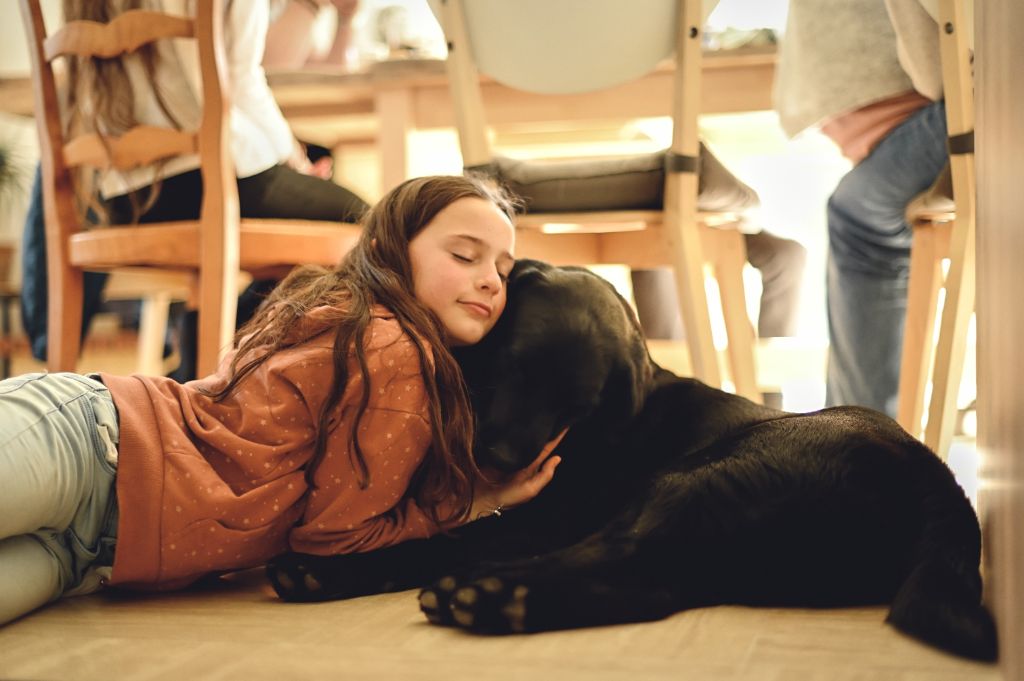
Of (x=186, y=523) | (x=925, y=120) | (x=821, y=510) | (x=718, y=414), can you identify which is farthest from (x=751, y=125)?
(x=186, y=523)

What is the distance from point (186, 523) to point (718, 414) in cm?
62

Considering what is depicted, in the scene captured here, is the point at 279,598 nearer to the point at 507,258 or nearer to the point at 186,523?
the point at 186,523

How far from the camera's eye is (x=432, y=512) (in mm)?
1201

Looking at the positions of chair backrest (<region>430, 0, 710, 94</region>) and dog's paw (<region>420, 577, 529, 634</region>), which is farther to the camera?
chair backrest (<region>430, 0, 710, 94</region>)

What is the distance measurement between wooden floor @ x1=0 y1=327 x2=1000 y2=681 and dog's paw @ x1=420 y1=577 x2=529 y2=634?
0.01 m

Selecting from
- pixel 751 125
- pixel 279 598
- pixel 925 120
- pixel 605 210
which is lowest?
pixel 279 598

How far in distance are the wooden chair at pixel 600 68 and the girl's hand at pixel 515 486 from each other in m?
0.64

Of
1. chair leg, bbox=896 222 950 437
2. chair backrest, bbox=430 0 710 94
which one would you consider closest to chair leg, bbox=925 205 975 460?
chair leg, bbox=896 222 950 437

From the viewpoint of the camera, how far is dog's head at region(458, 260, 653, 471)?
117cm

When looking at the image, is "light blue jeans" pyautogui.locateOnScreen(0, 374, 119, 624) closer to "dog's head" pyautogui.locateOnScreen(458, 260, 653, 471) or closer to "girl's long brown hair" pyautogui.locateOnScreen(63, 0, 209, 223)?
"dog's head" pyautogui.locateOnScreen(458, 260, 653, 471)

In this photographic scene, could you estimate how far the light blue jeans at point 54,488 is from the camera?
3.36ft

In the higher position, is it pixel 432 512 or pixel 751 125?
pixel 751 125

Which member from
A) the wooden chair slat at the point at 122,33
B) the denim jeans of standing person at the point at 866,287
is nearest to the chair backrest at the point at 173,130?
the wooden chair slat at the point at 122,33

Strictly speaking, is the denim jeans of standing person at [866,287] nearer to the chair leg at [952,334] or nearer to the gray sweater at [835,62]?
the gray sweater at [835,62]
